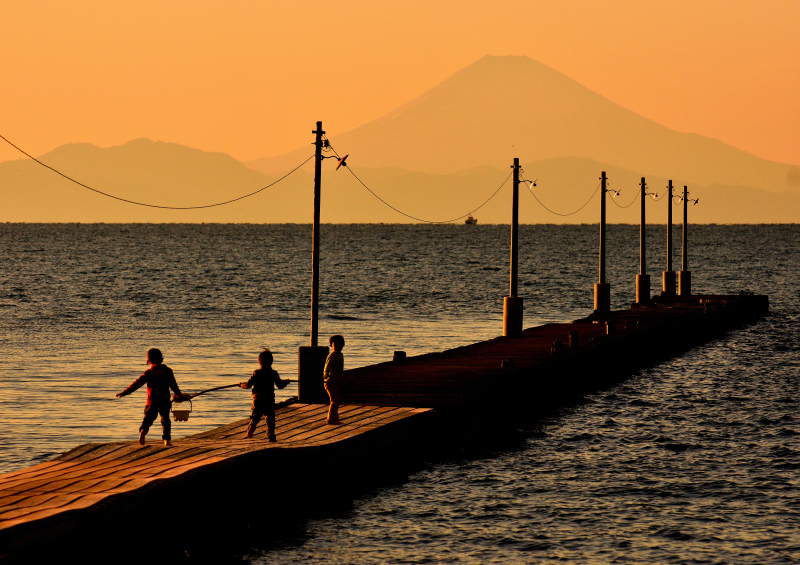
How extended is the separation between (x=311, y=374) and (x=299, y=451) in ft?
17.5

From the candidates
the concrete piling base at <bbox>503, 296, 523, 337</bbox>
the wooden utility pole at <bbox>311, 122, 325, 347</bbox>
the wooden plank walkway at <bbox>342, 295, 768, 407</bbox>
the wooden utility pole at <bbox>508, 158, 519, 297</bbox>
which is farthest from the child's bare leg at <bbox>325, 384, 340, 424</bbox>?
the concrete piling base at <bbox>503, 296, 523, 337</bbox>

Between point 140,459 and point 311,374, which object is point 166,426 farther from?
point 311,374

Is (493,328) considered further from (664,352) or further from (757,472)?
(757,472)

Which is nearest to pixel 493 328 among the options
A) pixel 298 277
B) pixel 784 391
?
pixel 784 391

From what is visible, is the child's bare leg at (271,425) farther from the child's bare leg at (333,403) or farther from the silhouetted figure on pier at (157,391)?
the child's bare leg at (333,403)

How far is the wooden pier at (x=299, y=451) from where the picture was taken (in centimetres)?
1280

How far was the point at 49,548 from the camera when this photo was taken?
38.9 feet

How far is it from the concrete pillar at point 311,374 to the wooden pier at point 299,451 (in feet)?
1.35

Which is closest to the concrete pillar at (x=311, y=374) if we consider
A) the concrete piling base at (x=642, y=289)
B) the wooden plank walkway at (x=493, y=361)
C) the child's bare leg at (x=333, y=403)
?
the wooden plank walkway at (x=493, y=361)

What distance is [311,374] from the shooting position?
2284 cm

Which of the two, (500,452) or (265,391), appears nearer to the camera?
(265,391)

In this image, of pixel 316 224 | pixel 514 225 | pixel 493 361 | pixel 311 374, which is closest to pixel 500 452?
pixel 311 374

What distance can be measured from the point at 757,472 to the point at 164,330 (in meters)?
37.4

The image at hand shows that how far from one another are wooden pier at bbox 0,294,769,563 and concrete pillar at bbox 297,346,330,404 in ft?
1.35
